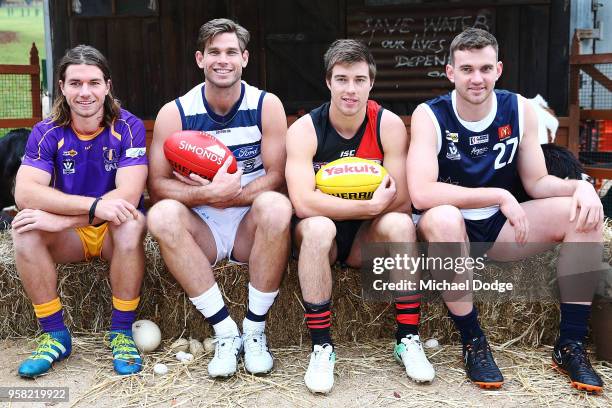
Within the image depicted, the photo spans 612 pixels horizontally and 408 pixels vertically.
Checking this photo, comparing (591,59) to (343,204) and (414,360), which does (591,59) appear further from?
(414,360)

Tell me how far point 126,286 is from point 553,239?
220 centimetres

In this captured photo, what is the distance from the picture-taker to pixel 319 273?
323 cm

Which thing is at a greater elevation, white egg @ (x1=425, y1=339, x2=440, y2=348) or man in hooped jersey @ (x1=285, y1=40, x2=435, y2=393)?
man in hooped jersey @ (x1=285, y1=40, x2=435, y2=393)

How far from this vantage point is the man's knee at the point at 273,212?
3275 millimetres

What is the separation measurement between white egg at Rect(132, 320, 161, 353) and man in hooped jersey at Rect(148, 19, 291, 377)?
361 millimetres

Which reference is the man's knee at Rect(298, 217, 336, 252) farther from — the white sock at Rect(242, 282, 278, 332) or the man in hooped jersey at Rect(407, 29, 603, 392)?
the man in hooped jersey at Rect(407, 29, 603, 392)

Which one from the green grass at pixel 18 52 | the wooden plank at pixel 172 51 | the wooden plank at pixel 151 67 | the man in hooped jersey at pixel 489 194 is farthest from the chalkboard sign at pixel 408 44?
the man in hooped jersey at pixel 489 194

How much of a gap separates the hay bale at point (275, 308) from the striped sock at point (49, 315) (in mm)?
302

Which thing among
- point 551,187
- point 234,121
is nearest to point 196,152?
point 234,121

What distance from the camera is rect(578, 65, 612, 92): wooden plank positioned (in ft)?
21.6

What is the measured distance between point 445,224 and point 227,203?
1.16 metres

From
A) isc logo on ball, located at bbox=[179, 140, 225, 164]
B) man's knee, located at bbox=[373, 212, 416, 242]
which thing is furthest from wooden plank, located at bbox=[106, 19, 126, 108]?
man's knee, located at bbox=[373, 212, 416, 242]

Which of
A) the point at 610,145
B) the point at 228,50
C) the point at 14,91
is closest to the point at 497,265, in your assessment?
the point at 228,50

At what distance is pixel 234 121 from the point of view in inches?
146
